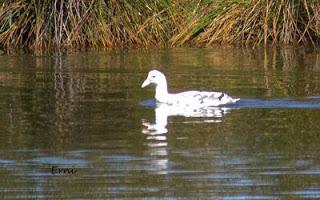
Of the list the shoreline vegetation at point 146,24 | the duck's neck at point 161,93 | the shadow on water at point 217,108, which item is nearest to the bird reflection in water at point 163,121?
the shadow on water at point 217,108

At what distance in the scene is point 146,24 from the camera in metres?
24.5

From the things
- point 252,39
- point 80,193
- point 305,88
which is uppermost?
point 252,39

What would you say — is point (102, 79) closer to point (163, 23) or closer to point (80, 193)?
point (163, 23)

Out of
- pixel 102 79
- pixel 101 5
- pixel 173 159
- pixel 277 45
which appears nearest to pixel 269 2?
pixel 277 45

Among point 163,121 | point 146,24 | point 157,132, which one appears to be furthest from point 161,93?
point 146,24

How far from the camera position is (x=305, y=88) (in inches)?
653

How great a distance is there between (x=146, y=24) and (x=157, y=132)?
11.8 meters

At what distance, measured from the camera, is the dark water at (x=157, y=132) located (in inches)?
383

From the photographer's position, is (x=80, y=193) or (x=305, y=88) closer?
(x=80, y=193)

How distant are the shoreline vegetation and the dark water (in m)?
3.04

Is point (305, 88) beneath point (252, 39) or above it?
beneath

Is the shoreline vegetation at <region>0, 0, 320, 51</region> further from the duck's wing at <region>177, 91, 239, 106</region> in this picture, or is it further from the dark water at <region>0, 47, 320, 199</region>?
the duck's wing at <region>177, 91, 239, 106</region>

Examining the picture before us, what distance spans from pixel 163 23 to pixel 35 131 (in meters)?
12.1

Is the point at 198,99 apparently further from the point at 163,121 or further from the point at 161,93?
the point at 163,121
